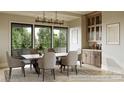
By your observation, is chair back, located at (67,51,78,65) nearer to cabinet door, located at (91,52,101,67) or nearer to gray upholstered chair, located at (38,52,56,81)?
gray upholstered chair, located at (38,52,56,81)

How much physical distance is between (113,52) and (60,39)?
12.7ft

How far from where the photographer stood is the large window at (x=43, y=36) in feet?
27.9

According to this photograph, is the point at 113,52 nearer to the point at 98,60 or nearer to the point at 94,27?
the point at 98,60

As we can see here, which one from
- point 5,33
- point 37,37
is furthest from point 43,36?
point 5,33

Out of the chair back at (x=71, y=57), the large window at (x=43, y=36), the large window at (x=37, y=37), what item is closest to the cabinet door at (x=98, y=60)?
the chair back at (x=71, y=57)

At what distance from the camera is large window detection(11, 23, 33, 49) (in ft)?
25.7

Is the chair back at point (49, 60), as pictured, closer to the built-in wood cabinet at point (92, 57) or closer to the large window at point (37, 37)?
the large window at point (37, 37)

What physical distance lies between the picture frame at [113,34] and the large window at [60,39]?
343 centimetres

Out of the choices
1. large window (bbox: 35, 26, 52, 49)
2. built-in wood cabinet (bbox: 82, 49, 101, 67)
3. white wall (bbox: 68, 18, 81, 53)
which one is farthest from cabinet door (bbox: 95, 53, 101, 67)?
large window (bbox: 35, 26, 52, 49)

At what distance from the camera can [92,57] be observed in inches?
291
